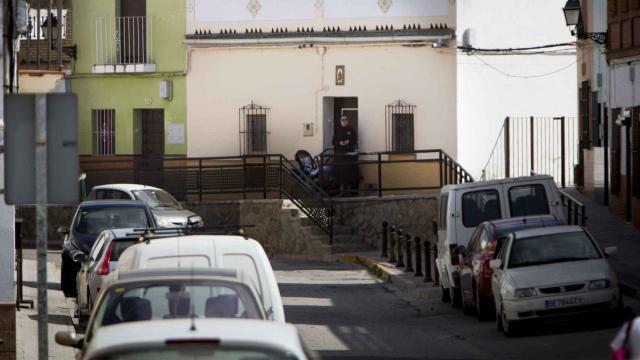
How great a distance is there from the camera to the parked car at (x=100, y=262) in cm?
1909

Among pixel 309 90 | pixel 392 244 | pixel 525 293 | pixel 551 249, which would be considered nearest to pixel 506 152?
pixel 309 90

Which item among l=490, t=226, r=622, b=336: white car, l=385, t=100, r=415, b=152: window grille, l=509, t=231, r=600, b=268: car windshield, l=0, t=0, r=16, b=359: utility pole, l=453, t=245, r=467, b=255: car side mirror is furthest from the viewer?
l=385, t=100, r=415, b=152: window grille

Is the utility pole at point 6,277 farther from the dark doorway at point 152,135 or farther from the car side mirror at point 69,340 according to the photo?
Answer: the dark doorway at point 152,135

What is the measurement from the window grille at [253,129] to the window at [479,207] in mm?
14812

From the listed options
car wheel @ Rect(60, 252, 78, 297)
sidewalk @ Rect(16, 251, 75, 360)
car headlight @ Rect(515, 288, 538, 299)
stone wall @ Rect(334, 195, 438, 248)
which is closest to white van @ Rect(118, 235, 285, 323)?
sidewalk @ Rect(16, 251, 75, 360)

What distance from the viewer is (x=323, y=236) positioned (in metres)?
33.7

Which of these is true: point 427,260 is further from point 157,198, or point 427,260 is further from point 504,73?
point 504,73

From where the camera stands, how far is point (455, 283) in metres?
22.8

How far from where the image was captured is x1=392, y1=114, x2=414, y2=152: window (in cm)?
3672

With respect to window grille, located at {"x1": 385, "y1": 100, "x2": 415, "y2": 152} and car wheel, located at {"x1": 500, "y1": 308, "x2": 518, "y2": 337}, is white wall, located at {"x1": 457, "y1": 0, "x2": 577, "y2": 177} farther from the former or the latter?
car wheel, located at {"x1": 500, "y1": 308, "x2": 518, "y2": 337}

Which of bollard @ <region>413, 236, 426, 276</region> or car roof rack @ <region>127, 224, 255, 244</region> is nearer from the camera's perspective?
car roof rack @ <region>127, 224, 255, 244</region>

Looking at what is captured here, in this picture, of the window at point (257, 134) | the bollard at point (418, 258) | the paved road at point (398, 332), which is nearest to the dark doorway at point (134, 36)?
the window at point (257, 134)

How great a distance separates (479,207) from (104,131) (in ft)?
59.9

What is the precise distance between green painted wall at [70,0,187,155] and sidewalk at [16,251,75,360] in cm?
815
